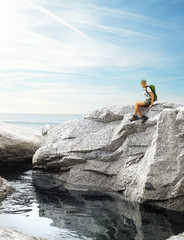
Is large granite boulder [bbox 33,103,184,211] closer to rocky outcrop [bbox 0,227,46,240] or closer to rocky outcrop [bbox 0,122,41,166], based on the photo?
rocky outcrop [bbox 0,122,41,166]

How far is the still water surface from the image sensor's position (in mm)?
8547

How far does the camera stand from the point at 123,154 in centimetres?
1384

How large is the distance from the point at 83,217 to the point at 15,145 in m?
9.83

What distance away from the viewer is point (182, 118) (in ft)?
36.3

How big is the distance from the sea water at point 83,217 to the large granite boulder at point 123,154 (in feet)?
2.72

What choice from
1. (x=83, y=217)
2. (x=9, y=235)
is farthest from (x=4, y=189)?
(x=9, y=235)

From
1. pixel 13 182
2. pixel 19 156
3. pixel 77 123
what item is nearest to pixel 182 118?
pixel 77 123

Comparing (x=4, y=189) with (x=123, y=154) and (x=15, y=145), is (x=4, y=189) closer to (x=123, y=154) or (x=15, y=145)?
(x=123, y=154)

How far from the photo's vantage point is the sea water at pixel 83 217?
8547 millimetres

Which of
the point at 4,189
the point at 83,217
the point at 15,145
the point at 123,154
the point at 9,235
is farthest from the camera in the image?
→ the point at 15,145

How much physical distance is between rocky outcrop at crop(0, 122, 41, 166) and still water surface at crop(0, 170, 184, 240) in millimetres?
5851

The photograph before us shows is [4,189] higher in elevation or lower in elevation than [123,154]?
lower

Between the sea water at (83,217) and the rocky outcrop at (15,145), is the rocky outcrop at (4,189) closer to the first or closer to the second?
the sea water at (83,217)

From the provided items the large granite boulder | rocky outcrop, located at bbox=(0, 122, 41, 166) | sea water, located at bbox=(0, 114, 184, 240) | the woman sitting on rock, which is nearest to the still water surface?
sea water, located at bbox=(0, 114, 184, 240)
